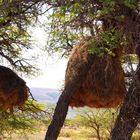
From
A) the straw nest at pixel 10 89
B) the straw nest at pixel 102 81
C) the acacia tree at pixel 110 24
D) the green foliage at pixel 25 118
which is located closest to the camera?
the acacia tree at pixel 110 24

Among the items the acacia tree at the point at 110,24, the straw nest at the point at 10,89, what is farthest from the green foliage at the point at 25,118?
the acacia tree at the point at 110,24

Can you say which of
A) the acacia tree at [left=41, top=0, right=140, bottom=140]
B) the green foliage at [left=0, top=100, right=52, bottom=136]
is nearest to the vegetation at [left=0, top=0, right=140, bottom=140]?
the acacia tree at [left=41, top=0, right=140, bottom=140]

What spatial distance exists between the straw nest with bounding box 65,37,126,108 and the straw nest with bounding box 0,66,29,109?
170cm

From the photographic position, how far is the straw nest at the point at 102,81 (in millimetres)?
8258

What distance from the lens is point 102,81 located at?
8.28 m

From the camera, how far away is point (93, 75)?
835cm

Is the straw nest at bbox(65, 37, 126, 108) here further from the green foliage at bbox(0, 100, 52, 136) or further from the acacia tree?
the green foliage at bbox(0, 100, 52, 136)

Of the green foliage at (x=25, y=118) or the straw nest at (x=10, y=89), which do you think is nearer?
the straw nest at (x=10, y=89)

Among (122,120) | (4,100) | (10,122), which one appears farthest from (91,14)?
(10,122)

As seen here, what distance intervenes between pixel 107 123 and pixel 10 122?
10963 mm

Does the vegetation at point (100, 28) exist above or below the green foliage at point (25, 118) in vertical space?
above

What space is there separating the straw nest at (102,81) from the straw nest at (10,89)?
170cm

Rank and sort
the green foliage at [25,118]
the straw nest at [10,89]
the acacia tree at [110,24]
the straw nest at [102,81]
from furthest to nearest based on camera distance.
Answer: the green foliage at [25,118], the straw nest at [10,89], the straw nest at [102,81], the acacia tree at [110,24]

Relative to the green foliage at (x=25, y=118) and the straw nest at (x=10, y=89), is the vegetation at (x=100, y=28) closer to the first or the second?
the straw nest at (x=10, y=89)
